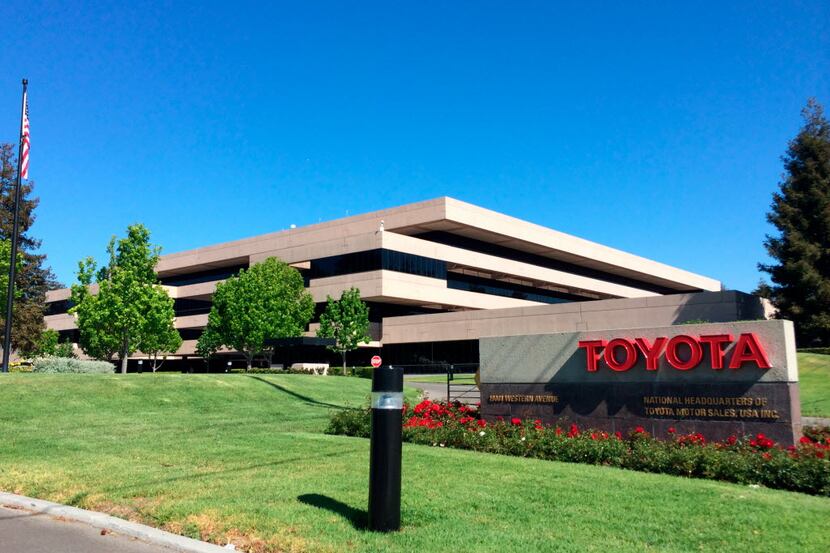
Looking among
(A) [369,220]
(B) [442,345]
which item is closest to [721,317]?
(B) [442,345]

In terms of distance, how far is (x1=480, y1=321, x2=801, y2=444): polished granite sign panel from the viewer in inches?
433

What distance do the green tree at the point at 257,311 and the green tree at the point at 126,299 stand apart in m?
7.33

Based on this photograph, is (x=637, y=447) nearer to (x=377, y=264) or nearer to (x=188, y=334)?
(x=377, y=264)

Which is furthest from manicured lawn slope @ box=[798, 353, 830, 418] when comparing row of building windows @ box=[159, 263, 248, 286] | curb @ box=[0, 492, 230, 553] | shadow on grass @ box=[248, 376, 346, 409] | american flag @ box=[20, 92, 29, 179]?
row of building windows @ box=[159, 263, 248, 286]

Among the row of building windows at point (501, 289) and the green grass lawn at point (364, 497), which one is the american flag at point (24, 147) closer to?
the green grass lawn at point (364, 497)

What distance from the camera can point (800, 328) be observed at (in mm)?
50469

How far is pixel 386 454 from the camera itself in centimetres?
648

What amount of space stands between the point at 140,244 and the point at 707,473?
1668 inches

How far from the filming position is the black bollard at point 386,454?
6359 mm

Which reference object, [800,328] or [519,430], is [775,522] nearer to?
[519,430]

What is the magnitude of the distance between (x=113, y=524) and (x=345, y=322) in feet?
157

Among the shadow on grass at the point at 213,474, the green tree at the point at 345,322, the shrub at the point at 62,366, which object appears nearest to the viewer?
the shadow on grass at the point at 213,474

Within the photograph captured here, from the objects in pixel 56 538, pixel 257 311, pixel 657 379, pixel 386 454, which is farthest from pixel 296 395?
pixel 257 311

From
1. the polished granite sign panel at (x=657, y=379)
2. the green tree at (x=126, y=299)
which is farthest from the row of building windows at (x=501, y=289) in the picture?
the polished granite sign panel at (x=657, y=379)
